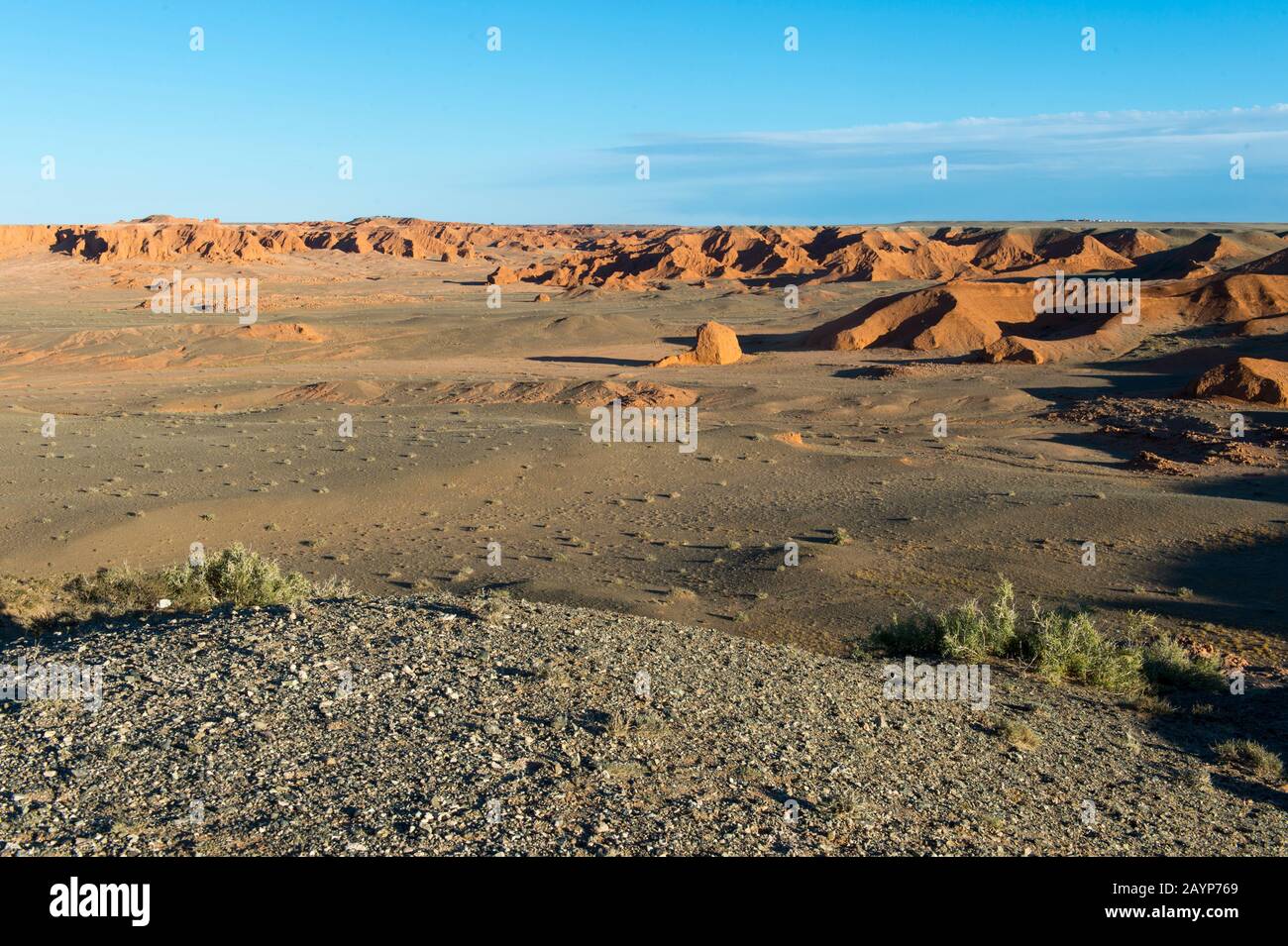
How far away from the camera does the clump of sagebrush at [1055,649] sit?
10.9m

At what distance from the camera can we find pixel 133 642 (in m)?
8.81

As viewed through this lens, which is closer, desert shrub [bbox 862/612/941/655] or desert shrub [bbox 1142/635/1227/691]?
desert shrub [bbox 1142/635/1227/691]

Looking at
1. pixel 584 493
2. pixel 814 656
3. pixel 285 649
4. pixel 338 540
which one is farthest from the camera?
pixel 584 493

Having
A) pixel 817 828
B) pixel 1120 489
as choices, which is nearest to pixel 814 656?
pixel 817 828

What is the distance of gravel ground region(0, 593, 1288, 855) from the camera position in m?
5.83

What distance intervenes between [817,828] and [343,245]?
15177 cm

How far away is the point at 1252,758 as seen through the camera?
29.2 ft

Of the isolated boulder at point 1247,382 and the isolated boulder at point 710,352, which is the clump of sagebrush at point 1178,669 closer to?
the isolated boulder at point 1247,382

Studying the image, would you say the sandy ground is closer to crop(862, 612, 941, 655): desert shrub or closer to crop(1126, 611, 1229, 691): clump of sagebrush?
crop(862, 612, 941, 655): desert shrub

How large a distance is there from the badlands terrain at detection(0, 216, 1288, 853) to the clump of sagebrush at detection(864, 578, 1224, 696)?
0.45 metres

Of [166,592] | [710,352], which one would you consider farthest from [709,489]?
[710,352]


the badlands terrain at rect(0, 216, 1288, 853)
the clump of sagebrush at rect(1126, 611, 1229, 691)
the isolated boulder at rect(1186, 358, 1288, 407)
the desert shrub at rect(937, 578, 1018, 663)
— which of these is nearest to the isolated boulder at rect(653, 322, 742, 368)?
the badlands terrain at rect(0, 216, 1288, 853)

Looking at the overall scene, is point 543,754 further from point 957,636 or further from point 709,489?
point 709,489
